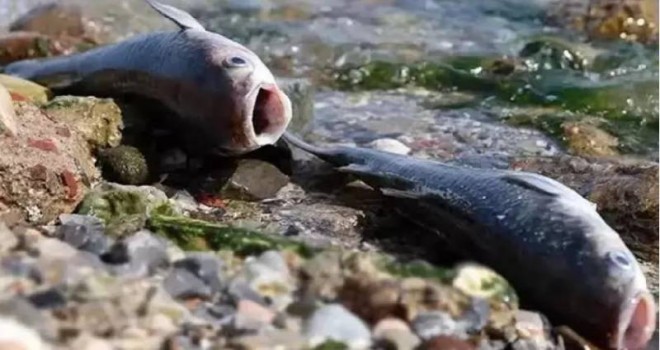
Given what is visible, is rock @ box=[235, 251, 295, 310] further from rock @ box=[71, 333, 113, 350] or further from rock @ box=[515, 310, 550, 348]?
rock @ box=[515, 310, 550, 348]

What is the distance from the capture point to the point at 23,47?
29.6 feet

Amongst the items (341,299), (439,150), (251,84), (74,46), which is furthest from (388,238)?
(74,46)

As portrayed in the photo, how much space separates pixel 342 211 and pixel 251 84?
30.5 inches

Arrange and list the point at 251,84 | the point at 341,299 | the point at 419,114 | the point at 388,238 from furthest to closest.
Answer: the point at 419,114, the point at 251,84, the point at 388,238, the point at 341,299

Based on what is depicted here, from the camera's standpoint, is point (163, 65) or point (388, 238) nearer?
point (388, 238)

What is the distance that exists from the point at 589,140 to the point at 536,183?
115 inches

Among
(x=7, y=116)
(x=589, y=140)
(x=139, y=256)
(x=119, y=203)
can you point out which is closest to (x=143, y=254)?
(x=139, y=256)

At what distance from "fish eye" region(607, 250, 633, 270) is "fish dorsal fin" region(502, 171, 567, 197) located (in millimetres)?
486

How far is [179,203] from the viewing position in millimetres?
5535

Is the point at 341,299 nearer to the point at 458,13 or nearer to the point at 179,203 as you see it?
the point at 179,203

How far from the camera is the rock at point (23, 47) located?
8.91 meters

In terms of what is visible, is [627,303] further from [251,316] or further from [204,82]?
[204,82]

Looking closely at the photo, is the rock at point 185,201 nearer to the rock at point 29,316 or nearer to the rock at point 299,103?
the rock at point 299,103

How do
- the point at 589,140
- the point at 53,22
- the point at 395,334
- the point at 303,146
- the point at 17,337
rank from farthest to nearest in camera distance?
the point at 53,22, the point at 589,140, the point at 303,146, the point at 395,334, the point at 17,337
